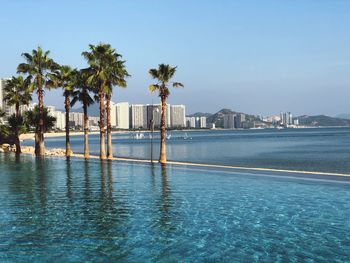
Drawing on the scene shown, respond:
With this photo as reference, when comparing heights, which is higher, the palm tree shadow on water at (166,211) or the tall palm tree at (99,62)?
the tall palm tree at (99,62)

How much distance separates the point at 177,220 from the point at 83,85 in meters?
32.7

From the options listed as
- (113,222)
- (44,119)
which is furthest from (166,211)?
(44,119)

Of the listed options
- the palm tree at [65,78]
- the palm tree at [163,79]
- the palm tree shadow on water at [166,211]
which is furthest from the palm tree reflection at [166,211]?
the palm tree at [65,78]

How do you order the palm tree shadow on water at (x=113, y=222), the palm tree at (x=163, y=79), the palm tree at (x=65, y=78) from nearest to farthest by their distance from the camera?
the palm tree shadow on water at (x=113, y=222) < the palm tree at (x=163, y=79) < the palm tree at (x=65, y=78)

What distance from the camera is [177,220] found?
48.0ft

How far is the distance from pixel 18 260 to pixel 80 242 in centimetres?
196

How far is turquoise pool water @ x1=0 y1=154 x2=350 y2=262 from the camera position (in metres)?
10.8

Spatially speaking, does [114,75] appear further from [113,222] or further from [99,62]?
[113,222]

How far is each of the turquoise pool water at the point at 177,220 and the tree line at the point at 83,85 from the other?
42.9 ft

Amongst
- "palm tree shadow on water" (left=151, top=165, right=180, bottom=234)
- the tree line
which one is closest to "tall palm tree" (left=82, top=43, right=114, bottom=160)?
the tree line

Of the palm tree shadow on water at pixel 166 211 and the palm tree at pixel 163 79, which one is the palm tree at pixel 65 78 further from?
the palm tree shadow on water at pixel 166 211

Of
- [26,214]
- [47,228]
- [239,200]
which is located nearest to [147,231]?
[47,228]

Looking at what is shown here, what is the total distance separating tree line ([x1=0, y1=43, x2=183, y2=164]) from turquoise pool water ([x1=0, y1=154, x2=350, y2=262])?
13.1 metres

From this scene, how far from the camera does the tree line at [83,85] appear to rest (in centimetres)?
3791
